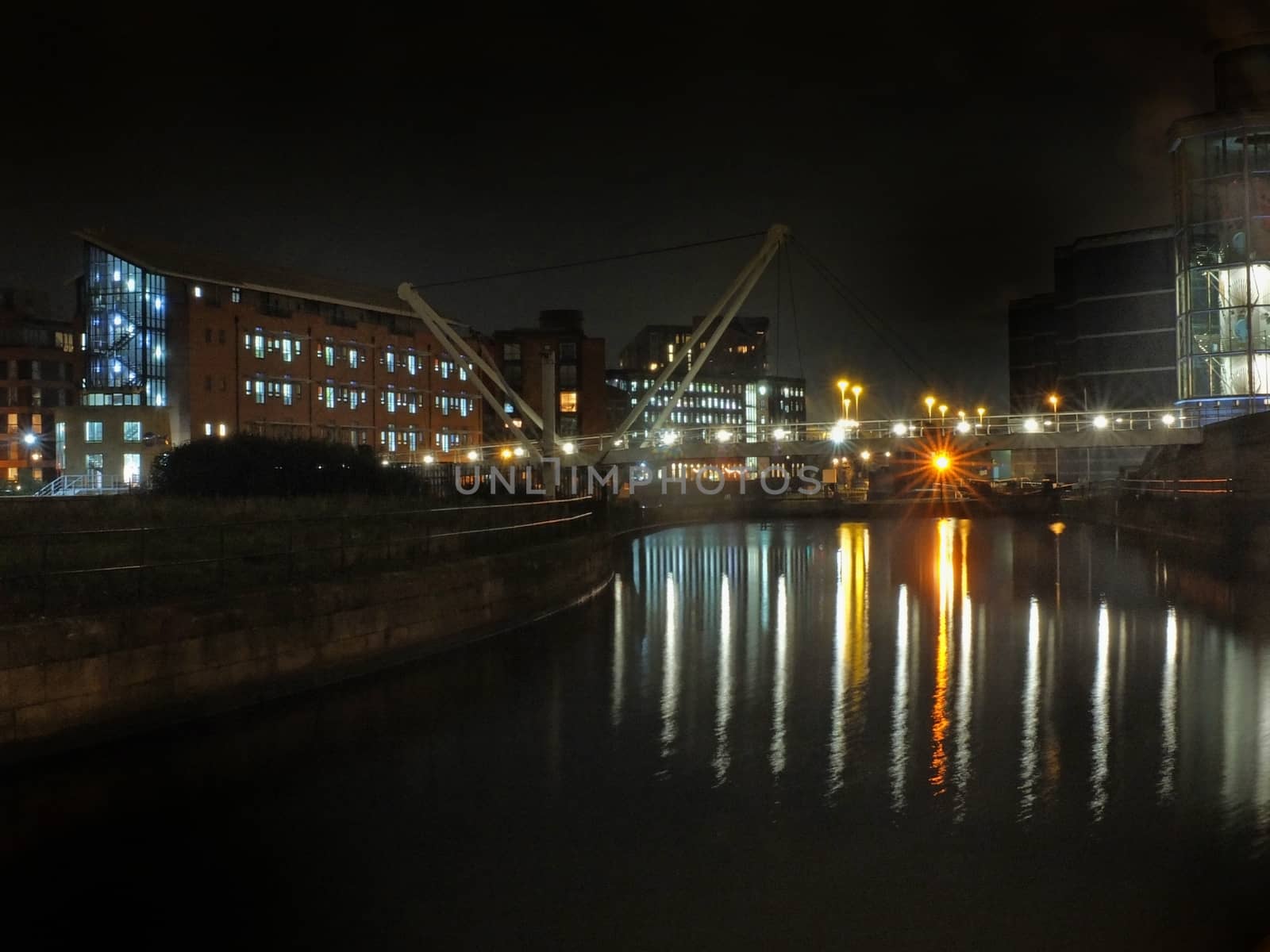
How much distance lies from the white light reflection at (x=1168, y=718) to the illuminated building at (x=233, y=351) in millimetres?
56253

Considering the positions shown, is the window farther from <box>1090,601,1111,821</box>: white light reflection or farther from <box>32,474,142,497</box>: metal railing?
<box>1090,601,1111,821</box>: white light reflection

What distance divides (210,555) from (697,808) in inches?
361

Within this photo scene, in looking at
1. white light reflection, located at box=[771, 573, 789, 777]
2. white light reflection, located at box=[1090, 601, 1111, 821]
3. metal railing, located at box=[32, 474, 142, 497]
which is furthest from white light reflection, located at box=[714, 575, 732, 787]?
metal railing, located at box=[32, 474, 142, 497]

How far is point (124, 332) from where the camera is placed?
252 feet

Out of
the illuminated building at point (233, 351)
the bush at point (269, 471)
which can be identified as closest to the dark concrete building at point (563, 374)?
the illuminated building at point (233, 351)

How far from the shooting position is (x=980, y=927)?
731 centimetres

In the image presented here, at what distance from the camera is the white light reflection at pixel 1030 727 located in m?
10.0

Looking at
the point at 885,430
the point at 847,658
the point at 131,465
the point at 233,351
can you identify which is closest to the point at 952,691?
the point at 847,658

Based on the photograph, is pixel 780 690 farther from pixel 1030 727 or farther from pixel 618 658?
pixel 618 658

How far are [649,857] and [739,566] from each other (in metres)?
28.1

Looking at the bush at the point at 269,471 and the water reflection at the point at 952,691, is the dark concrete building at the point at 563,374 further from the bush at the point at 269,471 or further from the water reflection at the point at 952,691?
the water reflection at the point at 952,691

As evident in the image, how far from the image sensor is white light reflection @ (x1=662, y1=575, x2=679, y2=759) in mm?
12750

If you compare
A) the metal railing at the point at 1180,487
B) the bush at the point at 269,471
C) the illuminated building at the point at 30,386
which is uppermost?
the illuminated building at the point at 30,386

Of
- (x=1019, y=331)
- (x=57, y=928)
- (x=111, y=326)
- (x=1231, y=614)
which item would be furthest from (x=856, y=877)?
(x=1019, y=331)
